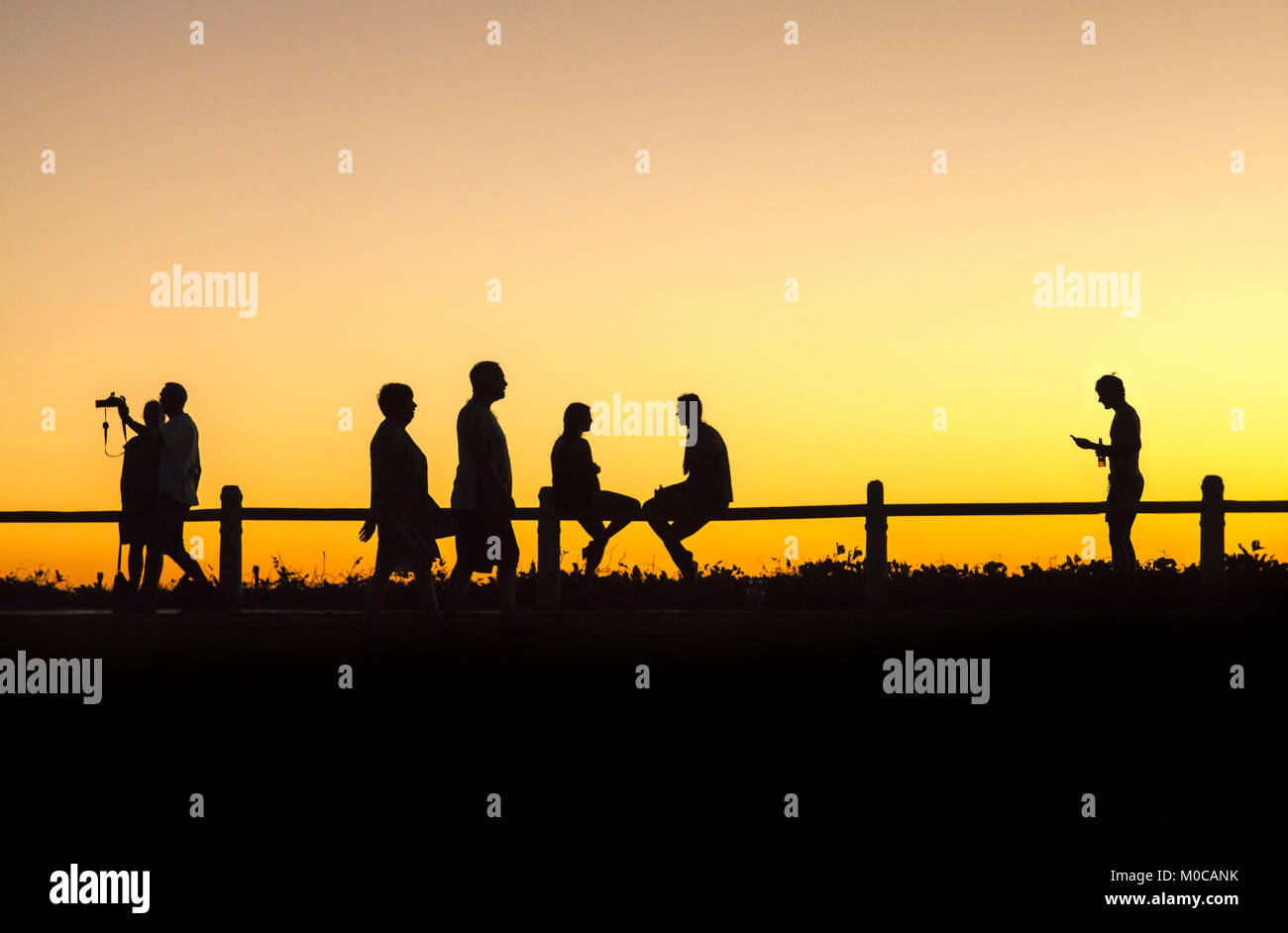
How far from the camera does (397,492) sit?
12727 millimetres

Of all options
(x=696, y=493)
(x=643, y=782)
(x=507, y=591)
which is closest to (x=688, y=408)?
(x=696, y=493)

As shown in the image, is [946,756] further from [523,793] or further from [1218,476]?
[1218,476]

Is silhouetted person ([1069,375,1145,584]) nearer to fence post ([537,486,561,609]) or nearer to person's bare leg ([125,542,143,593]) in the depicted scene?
fence post ([537,486,561,609])

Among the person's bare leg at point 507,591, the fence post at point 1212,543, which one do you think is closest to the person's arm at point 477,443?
the person's bare leg at point 507,591

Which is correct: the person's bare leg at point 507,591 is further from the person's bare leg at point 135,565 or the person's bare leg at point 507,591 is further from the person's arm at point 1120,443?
the person's arm at point 1120,443

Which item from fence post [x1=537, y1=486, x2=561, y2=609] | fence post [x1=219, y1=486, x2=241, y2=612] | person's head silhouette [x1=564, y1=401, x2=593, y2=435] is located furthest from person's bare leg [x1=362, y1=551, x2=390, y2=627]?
fence post [x1=219, y1=486, x2=241, y2=612]

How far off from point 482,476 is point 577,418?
2.12m

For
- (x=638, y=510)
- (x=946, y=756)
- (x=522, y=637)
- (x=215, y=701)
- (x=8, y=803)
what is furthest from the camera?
(x=638, y=510)

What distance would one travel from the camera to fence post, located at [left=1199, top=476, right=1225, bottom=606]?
17.5 meters

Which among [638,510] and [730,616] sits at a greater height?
[638,510]

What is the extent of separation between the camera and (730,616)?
15609 millimetres

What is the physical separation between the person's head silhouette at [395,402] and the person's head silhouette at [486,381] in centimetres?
71

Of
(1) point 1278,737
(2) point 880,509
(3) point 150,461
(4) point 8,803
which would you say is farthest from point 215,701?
(2) point 880,509

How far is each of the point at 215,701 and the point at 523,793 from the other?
3.41 meters
